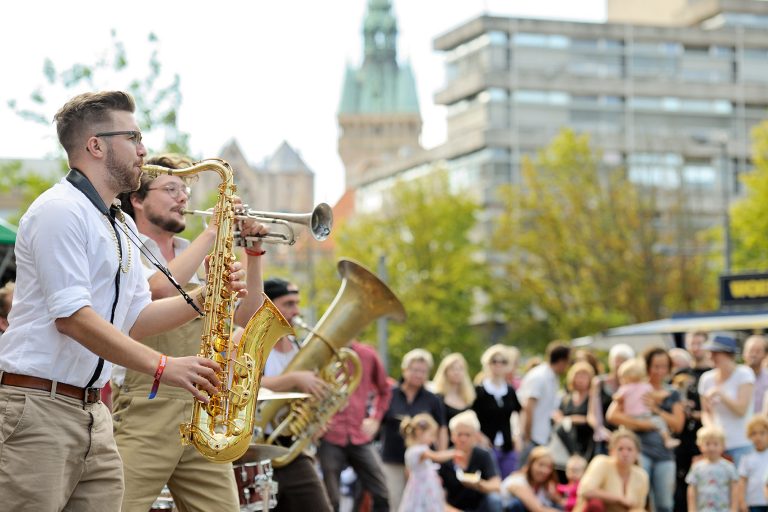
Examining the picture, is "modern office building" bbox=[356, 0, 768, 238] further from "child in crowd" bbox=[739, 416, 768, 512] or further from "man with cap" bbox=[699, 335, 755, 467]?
"child in crowd" bbox=[739, 416, 768, 512]

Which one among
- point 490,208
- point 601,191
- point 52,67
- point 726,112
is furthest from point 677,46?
point 52,67

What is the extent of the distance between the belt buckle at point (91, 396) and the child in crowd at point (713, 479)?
8219 millimetres

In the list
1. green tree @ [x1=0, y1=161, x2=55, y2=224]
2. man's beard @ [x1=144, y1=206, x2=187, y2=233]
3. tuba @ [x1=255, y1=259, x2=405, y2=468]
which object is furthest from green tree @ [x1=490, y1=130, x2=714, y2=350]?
man's beard @ [x1=144, y1=206, x2=187, y2=233]

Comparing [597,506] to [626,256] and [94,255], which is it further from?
[626,256]

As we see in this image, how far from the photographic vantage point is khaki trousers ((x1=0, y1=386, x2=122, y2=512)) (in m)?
4.71

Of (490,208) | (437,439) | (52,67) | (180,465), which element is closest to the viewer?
(180,465)

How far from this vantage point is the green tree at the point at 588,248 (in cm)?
4794

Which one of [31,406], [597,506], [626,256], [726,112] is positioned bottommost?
[597,506]

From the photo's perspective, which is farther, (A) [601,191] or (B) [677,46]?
(B) [677,46]

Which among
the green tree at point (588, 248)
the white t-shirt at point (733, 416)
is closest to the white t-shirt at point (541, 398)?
the white t-shirt at point (733, 416)

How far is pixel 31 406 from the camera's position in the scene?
188 inches

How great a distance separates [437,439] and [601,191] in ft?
123

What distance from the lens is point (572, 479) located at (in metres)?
13.2

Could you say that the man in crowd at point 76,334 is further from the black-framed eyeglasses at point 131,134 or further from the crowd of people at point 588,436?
the crowd of people at point 588,436
